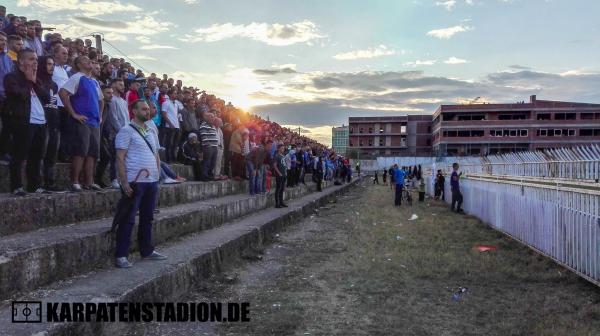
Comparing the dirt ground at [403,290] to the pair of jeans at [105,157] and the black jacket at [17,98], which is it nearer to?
the pair of jeans at [105,157]

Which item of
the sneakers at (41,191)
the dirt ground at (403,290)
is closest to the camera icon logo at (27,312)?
the dirt ground at (403,290)

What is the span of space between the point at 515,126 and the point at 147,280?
80.8m

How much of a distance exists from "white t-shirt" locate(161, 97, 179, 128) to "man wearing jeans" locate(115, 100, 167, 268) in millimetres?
5368

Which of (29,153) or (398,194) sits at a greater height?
(29,153)

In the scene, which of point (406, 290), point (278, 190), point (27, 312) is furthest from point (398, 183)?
point (27, 312)

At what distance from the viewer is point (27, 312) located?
3652 mm

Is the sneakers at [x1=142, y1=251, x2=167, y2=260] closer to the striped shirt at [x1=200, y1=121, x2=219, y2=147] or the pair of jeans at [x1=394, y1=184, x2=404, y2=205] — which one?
the striped shirt at [x1=200, y1=121, x2=219, y2=147]

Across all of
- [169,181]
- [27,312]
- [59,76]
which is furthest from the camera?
[169,181]

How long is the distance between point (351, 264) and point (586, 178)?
3468 mm

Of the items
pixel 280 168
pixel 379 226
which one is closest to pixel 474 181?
pixel 379 226

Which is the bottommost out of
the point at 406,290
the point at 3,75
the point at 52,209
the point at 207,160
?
the point at 406,290

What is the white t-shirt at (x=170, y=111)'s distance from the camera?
10664 millimetres

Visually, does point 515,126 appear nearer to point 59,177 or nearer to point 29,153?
point 59,177

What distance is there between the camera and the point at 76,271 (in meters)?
4.80
